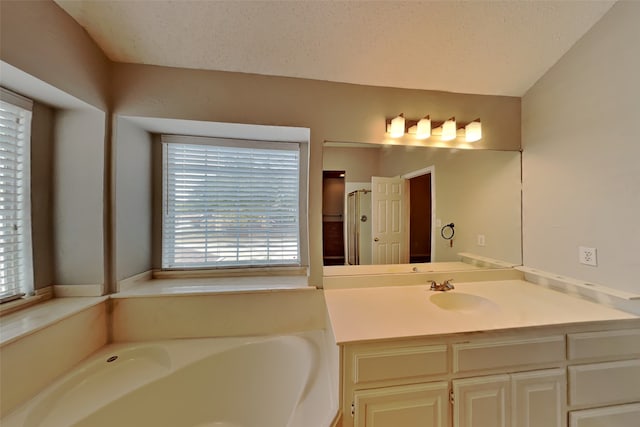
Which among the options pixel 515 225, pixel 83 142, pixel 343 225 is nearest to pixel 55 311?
pixel 83 142

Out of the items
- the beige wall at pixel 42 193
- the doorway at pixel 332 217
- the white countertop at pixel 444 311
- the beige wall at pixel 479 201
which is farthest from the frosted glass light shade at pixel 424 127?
the beige wall at pixel 42 193

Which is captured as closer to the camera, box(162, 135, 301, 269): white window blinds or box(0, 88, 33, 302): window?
box(0, 88, 33, 302): window

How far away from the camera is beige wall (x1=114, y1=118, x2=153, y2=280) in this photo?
1391 mm

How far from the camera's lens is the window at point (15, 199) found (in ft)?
3.65

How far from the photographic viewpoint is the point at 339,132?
5.08 feet

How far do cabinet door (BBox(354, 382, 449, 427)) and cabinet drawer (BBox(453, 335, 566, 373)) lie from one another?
0.15 metres

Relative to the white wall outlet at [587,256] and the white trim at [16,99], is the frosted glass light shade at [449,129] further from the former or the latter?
the white trim at [16,99]

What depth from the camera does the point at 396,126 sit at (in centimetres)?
156

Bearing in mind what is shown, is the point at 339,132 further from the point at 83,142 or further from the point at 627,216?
the point at 627,216

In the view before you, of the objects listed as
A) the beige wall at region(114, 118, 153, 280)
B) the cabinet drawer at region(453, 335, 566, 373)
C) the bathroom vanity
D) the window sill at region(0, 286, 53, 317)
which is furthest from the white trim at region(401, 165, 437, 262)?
the window sill at region(0, 286, 53, 317)

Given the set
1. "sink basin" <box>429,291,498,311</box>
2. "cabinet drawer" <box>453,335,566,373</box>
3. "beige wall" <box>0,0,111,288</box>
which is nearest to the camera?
"cabinet drawer" <box>453,335,566,373</box>

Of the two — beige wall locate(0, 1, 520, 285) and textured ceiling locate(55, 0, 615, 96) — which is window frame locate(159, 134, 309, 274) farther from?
textured ceiling locate(55, 0, 615, 96)

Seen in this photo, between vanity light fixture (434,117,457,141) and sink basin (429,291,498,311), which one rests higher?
vanity light fixture (434,117,457,141)

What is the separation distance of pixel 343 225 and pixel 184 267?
51.2 inches
